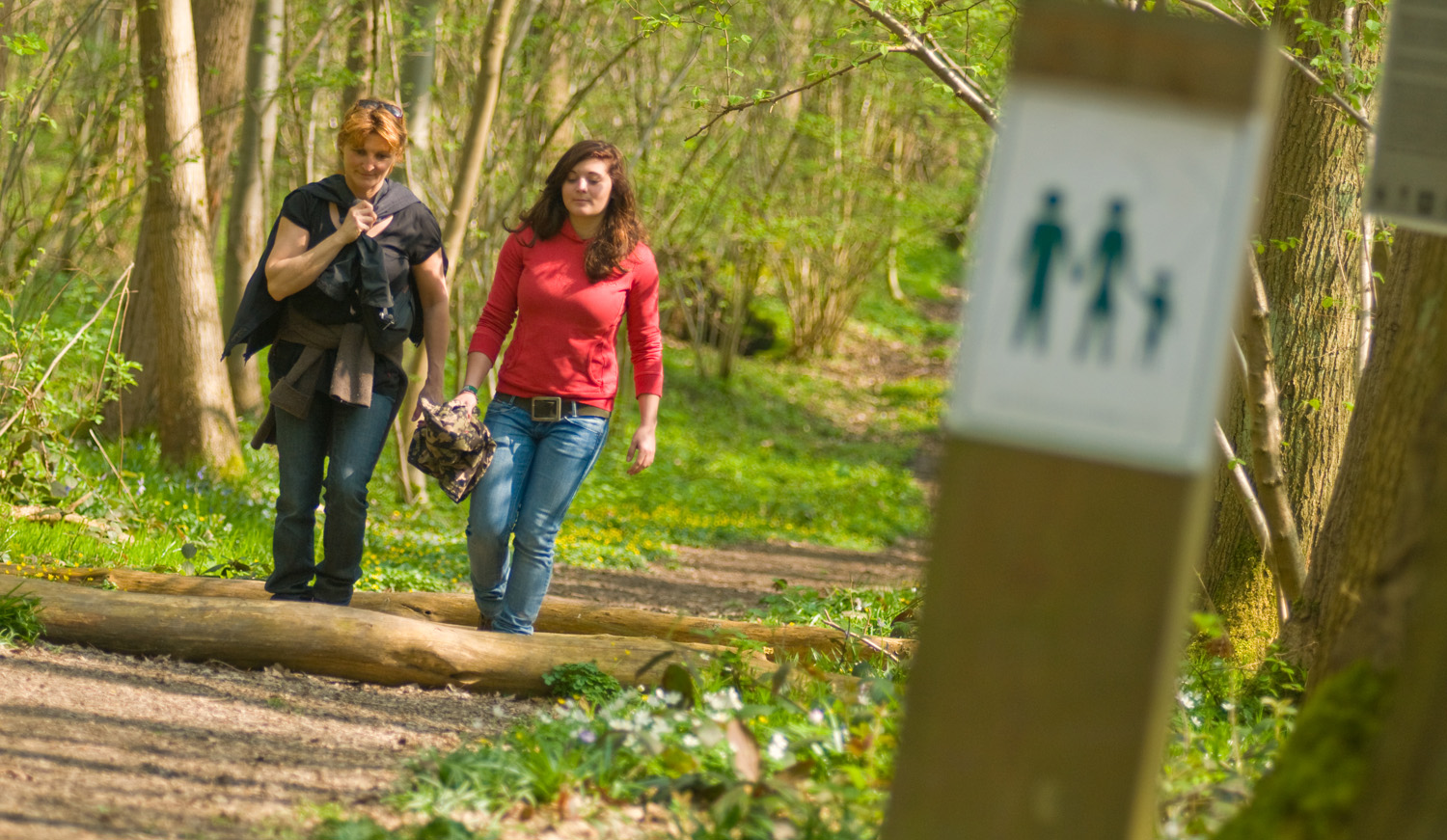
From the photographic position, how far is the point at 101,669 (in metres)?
4.03

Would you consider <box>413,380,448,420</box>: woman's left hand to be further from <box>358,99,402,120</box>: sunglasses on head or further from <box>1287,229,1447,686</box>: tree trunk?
<box>1287,229,1447,686</box>: tree trunk

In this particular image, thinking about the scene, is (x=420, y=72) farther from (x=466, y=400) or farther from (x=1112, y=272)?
(x=1112, y=272)

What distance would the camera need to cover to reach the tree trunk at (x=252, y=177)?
29.9 feet

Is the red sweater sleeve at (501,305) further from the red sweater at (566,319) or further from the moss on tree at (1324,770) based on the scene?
the moss on tree at (1324,770)

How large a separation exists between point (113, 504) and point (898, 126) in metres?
15.2

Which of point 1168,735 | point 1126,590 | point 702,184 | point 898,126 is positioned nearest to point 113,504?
point 1168,735

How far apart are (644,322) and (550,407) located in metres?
0.52

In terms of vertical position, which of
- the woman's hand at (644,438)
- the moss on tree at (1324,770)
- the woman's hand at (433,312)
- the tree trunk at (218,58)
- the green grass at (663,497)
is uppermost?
the tree trunk at (218,58)

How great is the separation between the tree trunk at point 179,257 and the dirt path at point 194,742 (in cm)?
402

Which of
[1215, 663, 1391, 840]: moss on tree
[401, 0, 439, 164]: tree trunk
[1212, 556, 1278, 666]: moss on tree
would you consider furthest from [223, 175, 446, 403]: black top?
[401, 0, 439, 164]: tree trunk

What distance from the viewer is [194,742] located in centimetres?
344

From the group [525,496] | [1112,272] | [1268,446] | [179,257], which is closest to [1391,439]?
[1268,446]

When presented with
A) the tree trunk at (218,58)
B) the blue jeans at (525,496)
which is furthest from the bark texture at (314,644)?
the tree trunk at (218,58)

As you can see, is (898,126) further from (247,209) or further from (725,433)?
(247,209)
